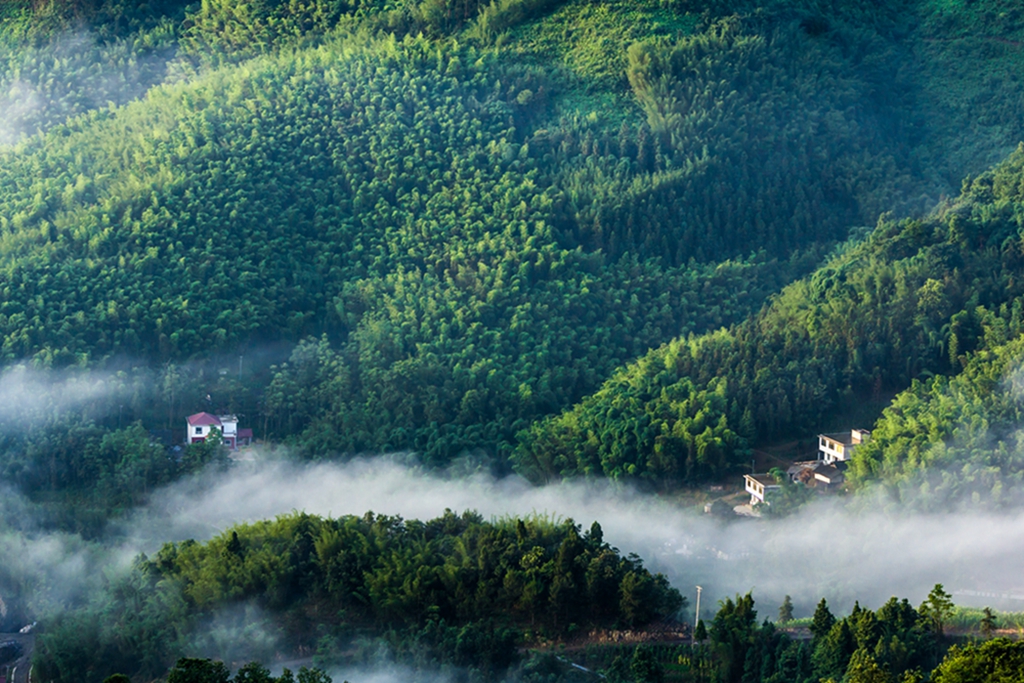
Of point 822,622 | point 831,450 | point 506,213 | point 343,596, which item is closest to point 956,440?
point 831,450

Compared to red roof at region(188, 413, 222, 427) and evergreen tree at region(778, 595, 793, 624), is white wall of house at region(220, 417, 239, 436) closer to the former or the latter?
red roof at region(188, 413, 222, 427)

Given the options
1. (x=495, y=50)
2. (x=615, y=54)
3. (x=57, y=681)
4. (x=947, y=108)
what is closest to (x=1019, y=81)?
(x=947, y=108)

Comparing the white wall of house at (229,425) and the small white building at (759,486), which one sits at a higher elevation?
the white wall of house at (229,425)

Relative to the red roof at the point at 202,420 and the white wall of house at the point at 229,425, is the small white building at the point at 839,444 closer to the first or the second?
the white wall of house at the point at 229,425

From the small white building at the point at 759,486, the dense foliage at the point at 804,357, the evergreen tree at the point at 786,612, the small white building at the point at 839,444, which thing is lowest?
the evergreen tree at the point at 786,612

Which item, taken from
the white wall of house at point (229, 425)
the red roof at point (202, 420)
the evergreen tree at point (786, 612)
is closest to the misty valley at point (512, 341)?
the red roof at point (202, 420)

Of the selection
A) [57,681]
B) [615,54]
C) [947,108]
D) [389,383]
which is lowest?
[57,681]

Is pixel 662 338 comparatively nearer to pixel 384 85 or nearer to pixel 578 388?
pixel 578 388
